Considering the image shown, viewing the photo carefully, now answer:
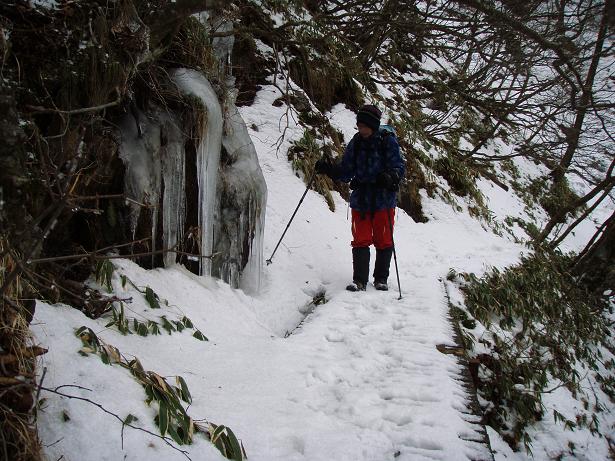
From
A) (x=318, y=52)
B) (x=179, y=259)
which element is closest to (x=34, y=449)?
(x=179, y=259)

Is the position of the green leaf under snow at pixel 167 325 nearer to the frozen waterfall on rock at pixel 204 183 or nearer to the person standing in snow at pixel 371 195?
the frozen waterfall on rock at pixel 204 183

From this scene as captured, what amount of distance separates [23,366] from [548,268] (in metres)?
8.72

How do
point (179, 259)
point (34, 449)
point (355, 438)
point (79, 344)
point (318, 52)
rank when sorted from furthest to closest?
point (318, 52)
point (179, 259)
point (355, 438)
point (79, 344)
point (34, 449)

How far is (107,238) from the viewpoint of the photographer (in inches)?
124

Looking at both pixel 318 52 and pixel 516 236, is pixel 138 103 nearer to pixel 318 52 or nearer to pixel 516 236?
pixel 318 52

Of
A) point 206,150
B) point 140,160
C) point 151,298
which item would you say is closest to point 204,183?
point 206,150

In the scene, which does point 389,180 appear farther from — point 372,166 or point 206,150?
point 206,150

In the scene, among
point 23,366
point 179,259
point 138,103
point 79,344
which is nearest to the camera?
point 23,366

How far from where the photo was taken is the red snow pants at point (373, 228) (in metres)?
4.92

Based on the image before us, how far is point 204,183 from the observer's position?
3914 mm

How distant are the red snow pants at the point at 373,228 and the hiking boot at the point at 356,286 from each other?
44 centimetres

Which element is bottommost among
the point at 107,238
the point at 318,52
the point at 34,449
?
the point at 34,449

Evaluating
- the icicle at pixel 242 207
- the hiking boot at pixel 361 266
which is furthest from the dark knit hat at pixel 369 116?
the hiking boot at pixel 361 266

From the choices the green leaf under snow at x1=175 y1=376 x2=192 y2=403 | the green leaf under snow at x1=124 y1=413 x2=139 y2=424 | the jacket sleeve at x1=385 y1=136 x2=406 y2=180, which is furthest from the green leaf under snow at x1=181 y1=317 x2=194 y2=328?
the jacket sleeve at x1=385 y1=136 x2=406 y2=180
